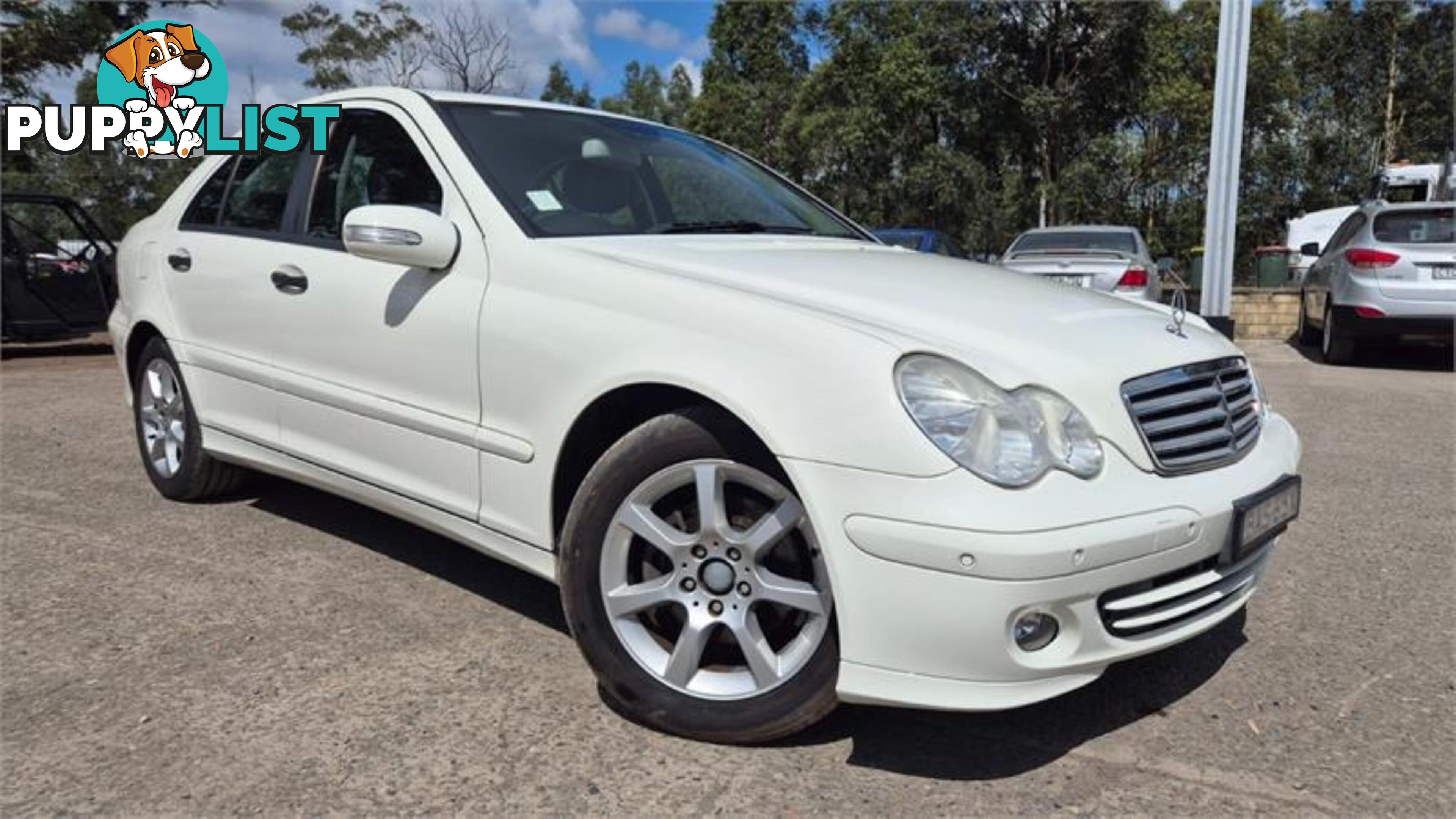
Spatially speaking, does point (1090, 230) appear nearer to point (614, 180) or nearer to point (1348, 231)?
point (1348, 231)

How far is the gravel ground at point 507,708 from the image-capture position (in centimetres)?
226

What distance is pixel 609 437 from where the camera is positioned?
2727 millimetres

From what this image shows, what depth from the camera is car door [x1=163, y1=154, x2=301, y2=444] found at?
3.65 metres

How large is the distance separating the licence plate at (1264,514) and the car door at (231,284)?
9.84 ft

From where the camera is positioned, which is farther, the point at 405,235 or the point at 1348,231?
the point at 1348,231

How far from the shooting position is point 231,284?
149 inches

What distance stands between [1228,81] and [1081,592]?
10174mm

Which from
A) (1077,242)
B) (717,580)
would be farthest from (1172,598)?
(1077,242)

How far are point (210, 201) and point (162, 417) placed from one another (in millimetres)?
953

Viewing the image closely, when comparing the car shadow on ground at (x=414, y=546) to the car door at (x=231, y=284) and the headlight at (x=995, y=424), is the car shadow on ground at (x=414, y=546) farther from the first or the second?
the headlight at (x=995, y=424)

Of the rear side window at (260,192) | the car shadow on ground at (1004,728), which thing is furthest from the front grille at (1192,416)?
the rear side window at (260,192)

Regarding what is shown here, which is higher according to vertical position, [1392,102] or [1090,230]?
[1392,102]

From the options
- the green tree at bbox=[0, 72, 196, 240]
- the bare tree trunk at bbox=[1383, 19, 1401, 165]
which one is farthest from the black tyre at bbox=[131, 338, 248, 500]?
the green tree at bbox=[0, 72, 196, 240]
